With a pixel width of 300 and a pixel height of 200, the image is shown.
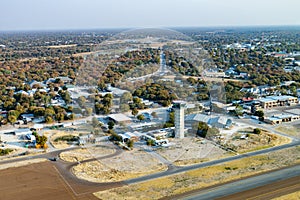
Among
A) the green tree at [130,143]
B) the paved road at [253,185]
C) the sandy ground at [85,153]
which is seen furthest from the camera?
the green tree at [130,143]

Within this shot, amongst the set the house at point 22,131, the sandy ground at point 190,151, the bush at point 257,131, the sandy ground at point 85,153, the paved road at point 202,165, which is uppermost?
the bush at point 257,131

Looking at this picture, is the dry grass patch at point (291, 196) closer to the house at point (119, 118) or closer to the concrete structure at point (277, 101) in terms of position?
the house at point (119, 118)

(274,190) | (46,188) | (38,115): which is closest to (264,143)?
(274,190)

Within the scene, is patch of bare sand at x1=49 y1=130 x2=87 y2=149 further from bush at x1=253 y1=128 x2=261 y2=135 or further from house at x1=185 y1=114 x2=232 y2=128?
bush at x1=253 y1=128 x2=261 y2=135

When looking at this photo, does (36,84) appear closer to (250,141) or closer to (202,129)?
(202,129)

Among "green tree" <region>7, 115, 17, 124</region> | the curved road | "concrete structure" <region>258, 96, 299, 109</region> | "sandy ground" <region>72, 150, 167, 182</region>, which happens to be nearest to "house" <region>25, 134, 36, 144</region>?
the curved road

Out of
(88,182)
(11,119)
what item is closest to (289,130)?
(88,182)

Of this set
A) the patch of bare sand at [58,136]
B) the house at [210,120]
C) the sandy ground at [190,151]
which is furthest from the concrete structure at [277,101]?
the patch of bare sand at [58,136]

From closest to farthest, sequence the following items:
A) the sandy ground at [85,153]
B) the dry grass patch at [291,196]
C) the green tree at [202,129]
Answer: the dry grass patch at [291,196]
the sandy ground at [85,153]
the green tree at [202,129]

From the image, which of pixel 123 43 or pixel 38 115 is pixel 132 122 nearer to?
pixel 123 43
